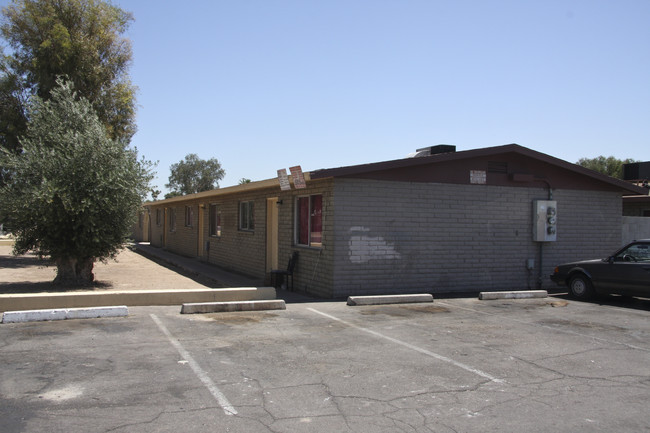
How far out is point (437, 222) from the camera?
42.2ft

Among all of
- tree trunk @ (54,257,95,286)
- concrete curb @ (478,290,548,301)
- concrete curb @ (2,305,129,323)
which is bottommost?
concrete curb @ (478,290,548,301)

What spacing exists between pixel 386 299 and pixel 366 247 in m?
1.37

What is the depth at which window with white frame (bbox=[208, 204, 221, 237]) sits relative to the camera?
2061 cm

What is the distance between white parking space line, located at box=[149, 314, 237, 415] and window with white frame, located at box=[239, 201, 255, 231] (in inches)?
343

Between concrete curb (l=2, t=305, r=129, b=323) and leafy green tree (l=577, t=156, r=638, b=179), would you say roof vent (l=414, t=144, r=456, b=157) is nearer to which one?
concrete curb (l=2, t=305, r=129, b=323)

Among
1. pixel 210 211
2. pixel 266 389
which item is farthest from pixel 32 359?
pixel 210 211

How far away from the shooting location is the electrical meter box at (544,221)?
1384 centimetres

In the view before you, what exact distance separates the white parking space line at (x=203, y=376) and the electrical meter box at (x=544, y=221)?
32.0 ft

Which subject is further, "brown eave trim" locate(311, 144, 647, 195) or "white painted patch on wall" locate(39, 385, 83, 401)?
"brown eave trim" locate(311, 144, 647, 195)

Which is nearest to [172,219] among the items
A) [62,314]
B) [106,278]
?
[106,278]

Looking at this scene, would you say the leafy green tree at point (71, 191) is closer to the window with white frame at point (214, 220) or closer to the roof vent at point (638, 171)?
the window with white frame at point (214, 220)

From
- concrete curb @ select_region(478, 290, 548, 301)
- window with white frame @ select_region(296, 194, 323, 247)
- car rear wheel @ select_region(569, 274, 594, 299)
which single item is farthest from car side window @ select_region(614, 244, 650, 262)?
window with white frame @ select_region(296, 194, 323, 247)

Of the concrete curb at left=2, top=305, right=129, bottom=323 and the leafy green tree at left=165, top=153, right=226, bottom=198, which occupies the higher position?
the leafy green tree at left=165, top=153, right=226, bottom=198

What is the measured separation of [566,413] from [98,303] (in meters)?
7.92
